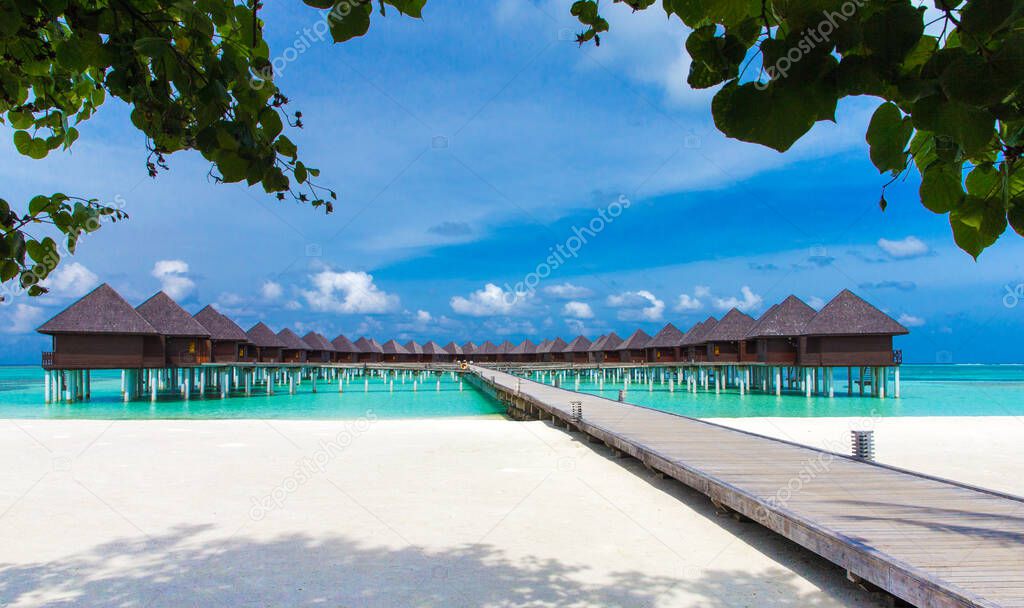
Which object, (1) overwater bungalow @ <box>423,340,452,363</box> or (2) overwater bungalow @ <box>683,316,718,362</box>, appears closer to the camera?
(2) overwater bungalow @ <box>683,316,718,362</box>

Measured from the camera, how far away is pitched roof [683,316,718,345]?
1793 inches

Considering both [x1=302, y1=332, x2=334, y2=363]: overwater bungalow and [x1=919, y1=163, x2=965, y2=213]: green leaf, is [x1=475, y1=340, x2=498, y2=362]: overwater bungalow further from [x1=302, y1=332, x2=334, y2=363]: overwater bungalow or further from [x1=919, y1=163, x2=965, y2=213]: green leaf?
[x1=919, y1=163, x2=965, y2=213]: green leaf

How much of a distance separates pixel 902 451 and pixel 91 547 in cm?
1271

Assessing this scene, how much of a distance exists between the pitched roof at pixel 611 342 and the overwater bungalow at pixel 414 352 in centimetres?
2135

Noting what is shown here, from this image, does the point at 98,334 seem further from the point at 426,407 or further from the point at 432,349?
the point at 432,349

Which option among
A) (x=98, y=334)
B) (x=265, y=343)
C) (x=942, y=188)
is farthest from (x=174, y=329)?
(x=942, y=188)

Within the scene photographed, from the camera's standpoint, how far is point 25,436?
46.9 ft

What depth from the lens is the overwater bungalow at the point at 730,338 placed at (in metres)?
40.3

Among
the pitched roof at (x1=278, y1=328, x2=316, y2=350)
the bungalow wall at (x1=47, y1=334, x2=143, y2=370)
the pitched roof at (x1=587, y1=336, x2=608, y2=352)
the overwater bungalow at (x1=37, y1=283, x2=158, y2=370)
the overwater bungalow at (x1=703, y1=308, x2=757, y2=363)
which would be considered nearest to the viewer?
the overwater bungalow at (x1=37, y1=283, x2=158, y2=370)

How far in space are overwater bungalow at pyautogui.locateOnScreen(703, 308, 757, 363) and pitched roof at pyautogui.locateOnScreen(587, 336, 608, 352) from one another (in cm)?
2192

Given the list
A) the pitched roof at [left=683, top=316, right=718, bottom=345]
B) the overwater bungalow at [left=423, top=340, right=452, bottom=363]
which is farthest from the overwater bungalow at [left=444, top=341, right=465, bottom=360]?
the pitched roof at [left=683, top=316, right=718, bottom=345]

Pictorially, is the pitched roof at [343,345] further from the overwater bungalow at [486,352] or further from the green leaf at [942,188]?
the green leaf at [942,188]

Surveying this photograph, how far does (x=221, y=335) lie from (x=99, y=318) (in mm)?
8694

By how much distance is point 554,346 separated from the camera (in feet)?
243
